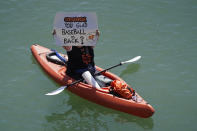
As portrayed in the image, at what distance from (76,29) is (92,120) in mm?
2191

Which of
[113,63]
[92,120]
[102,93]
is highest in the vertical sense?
[113,63]

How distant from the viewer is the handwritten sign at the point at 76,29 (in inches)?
304

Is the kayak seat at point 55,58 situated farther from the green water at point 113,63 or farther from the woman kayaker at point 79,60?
the woman kayaker at point 79,60

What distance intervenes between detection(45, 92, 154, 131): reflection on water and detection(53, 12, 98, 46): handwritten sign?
1.59 m

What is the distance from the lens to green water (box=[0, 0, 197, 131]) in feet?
24.6

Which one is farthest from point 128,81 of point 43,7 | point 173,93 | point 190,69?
point 43,7

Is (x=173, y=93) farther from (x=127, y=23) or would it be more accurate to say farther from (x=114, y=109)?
(x=127, y=23)

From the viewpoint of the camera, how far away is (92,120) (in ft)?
24.6

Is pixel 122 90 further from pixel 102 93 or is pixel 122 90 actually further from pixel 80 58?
pixel 80 58

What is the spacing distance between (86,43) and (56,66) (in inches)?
55.8

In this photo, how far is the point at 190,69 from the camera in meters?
9.16

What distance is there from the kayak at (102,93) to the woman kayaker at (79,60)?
0.71 feet

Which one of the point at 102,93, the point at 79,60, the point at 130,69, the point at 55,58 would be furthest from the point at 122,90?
the point at 55,58

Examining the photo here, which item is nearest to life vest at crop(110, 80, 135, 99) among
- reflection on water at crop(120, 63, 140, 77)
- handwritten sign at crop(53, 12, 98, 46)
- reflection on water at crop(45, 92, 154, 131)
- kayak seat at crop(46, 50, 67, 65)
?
reflection on water at crop(45, 92, 154, 131)
